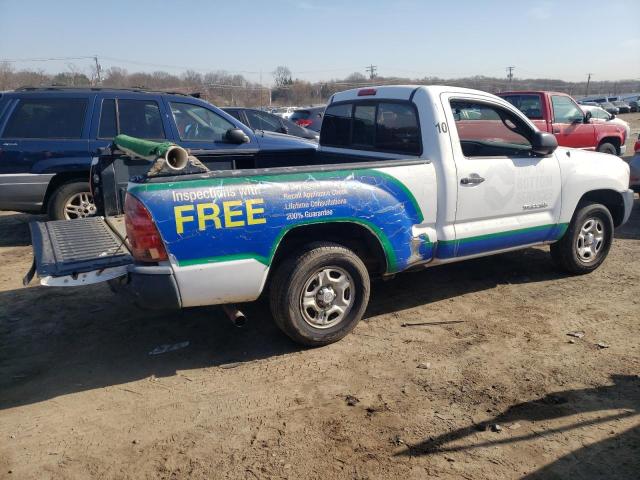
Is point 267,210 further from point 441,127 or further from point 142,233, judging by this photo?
point 441,127

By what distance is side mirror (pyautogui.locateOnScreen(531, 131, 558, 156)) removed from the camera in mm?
4887

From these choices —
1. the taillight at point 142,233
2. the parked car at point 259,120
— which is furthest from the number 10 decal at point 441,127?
the parked car at point 259,120

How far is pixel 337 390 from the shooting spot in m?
3.53

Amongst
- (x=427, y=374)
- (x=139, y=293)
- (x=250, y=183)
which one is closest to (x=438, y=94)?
(x=250, y=183)

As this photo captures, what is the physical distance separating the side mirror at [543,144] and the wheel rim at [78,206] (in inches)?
215

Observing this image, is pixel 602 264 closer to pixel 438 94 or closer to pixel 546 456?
pixel 438 94

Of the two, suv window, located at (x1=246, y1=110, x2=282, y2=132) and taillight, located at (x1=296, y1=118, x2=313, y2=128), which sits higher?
taillight, located at (x1=296, y1=118, x2=313, y2=128)

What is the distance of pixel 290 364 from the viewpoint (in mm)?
3896

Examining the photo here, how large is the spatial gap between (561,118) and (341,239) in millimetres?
8666

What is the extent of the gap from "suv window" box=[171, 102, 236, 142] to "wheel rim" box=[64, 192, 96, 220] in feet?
5.07

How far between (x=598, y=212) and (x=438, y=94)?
2.40 m

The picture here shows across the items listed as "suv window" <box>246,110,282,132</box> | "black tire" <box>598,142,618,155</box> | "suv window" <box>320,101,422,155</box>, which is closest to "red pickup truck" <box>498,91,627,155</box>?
"black tire" <box>598,142,618,155</box>

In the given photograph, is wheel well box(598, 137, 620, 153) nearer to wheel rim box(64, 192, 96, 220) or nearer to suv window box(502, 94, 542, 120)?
suv window box(502, 94, 542, 120)

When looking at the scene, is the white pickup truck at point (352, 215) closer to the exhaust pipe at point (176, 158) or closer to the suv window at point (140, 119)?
the exhaust pipe at point (176, 158)
